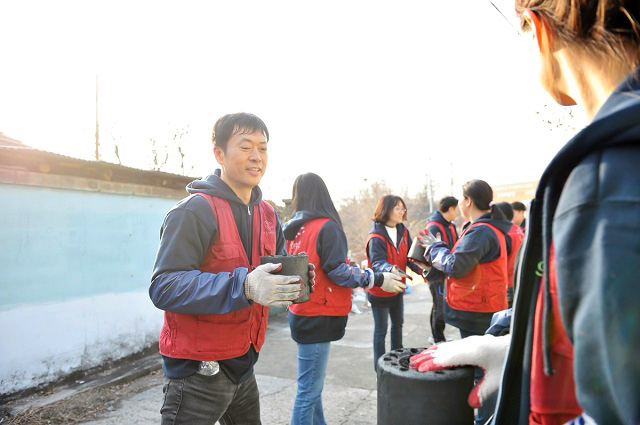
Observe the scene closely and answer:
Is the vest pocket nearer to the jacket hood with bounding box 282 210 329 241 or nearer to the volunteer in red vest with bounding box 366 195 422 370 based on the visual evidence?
the jacket hood with bounding box 282 210 329 241

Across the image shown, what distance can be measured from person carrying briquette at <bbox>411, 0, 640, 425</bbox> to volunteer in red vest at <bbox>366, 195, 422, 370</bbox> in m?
3.53

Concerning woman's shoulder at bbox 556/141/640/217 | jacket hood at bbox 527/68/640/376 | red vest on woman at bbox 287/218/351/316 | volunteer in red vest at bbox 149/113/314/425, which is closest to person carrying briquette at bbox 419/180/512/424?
red vest on woman at bbox 287/218/351/316

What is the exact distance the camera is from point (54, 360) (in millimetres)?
4781

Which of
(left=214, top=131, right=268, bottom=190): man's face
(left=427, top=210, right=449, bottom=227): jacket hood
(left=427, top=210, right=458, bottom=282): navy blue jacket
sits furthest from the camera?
(left=427, top=210, right=449, bottom=227): jacket hood

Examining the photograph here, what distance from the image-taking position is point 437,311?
18.5 feet

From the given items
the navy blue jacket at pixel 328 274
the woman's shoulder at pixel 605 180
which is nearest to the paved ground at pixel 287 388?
the navy blue jacket at pixel 328 274

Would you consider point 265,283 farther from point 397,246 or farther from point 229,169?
point 397,246

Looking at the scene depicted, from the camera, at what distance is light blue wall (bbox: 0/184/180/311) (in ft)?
14.7

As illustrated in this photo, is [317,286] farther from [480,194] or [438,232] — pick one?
[438,232]

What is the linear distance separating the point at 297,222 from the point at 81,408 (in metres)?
3.05

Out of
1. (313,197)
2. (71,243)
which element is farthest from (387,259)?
(71,243)

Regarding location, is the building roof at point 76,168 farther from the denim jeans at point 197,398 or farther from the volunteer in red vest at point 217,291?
the denim jeans at point 197,398

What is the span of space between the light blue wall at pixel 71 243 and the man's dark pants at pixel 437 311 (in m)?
4.23

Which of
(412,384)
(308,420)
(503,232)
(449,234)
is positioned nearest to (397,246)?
(449,234)
